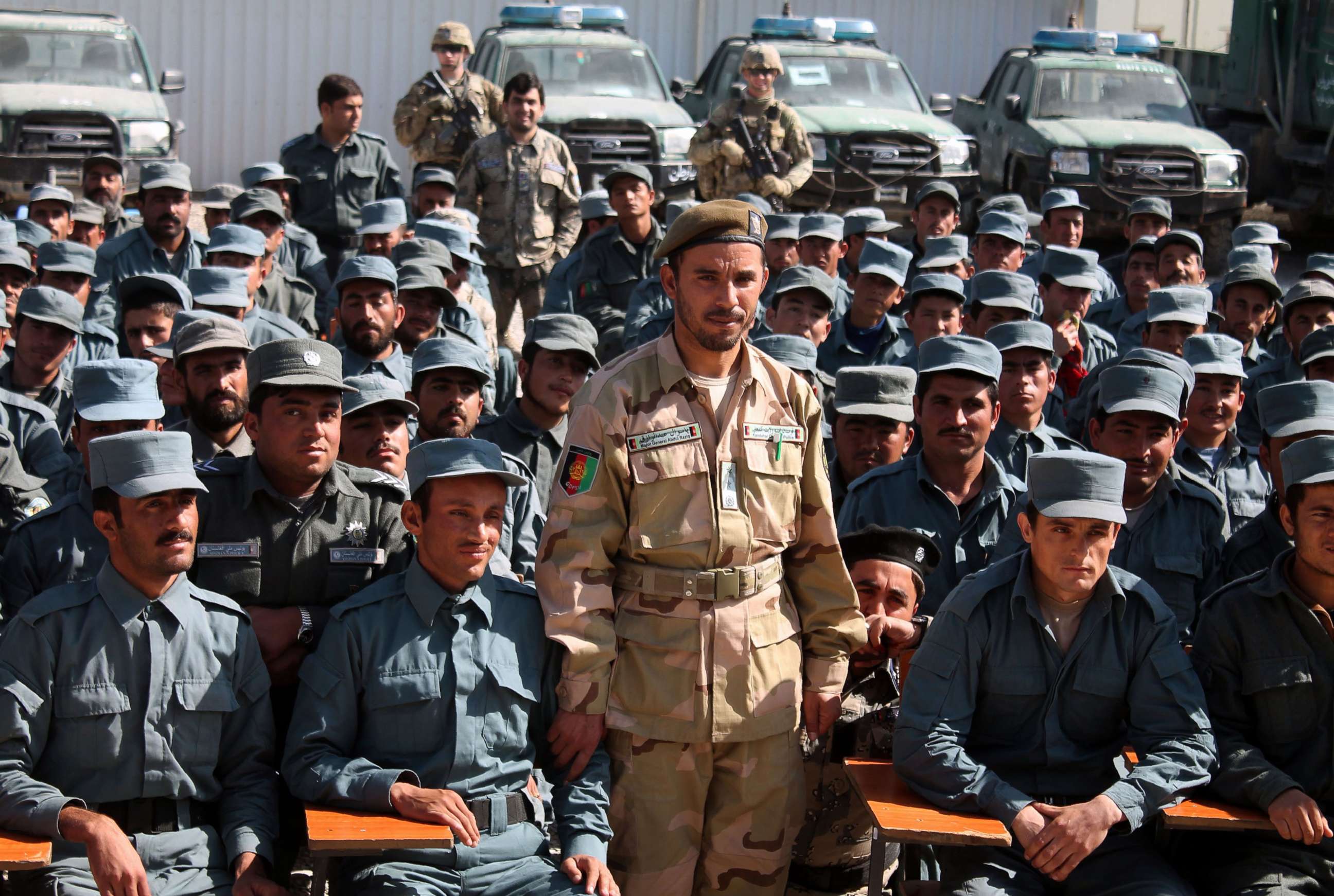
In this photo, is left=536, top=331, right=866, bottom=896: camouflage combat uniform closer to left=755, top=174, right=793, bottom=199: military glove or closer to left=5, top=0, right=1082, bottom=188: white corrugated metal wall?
left=755, top=174, right=793, bottom=199: military glove

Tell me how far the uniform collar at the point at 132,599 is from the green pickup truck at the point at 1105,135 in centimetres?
1172

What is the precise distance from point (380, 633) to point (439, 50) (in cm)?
923

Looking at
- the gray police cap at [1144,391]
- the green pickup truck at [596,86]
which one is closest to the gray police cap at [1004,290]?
the gray police cap at [1144,391]

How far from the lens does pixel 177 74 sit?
47.8ft

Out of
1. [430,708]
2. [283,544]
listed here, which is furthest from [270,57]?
[430,708]

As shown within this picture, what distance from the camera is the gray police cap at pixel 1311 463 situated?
420 cm

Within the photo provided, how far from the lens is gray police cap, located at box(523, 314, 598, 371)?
238 inches

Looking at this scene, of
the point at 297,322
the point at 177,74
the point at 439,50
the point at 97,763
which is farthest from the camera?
the point at 177,74

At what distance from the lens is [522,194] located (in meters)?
10.8

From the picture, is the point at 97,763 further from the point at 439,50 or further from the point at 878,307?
the point at 439,50

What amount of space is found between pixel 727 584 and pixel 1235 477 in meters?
2.94

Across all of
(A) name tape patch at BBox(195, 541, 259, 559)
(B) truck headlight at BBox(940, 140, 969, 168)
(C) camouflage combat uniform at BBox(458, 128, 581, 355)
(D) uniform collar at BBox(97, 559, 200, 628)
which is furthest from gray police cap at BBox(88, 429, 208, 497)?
(B) truck headlight at BBox(940, 140, 969, 168)

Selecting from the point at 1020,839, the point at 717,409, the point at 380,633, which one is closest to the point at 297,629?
the point at 380,633

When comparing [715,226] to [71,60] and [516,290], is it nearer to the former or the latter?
[516,290]
